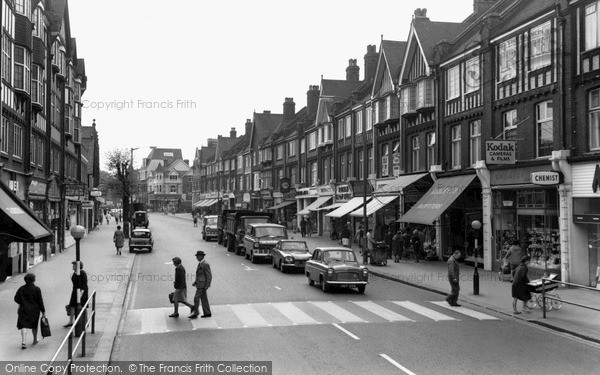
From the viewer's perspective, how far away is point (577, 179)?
20219 mm

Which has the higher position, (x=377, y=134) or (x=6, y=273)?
(x=377, y=134)

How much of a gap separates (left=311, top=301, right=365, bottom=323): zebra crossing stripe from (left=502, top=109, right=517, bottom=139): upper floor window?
11492 mm

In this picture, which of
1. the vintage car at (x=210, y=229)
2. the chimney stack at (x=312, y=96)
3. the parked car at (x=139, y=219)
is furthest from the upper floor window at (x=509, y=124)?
the parked car at (x=139, y=219)

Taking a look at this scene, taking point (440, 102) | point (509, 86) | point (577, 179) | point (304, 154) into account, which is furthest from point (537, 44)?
point (304, 154)

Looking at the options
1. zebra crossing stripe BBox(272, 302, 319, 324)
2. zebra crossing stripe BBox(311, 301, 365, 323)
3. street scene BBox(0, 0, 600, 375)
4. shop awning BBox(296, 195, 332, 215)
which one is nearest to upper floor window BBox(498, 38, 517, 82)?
street scene BBox(0, 0, 600, 375)

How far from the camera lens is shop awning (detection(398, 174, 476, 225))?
Result: 26.5 metres

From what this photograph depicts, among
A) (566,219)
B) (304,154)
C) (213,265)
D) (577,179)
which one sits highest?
(304,154)

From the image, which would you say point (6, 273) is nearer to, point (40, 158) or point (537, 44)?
point (40, 158)

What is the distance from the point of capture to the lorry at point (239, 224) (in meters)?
34.2

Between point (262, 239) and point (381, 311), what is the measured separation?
14.4m

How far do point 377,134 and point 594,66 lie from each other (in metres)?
19.2

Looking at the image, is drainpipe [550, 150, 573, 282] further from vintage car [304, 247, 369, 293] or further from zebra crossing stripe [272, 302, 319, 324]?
zebra crossing stripe [272, 302, 319, 324]

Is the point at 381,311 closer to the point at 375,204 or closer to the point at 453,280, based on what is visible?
the point at 453,280

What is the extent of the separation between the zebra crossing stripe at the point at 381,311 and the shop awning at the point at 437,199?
31.1 feet
